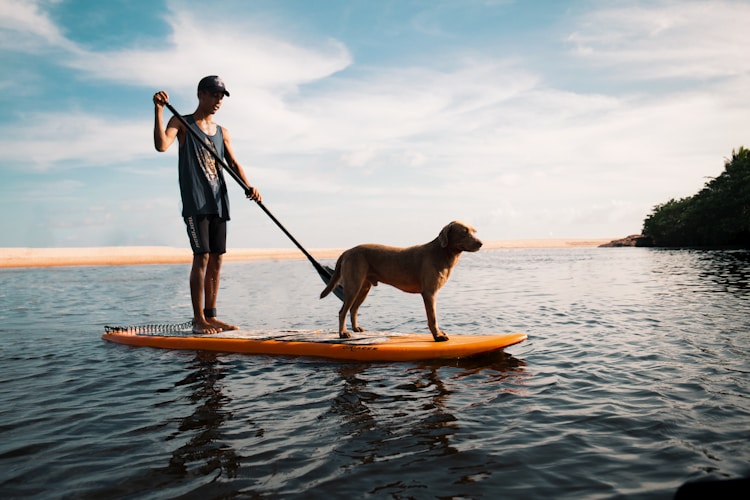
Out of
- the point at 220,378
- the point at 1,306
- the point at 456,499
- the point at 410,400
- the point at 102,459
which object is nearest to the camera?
the point at 456,499

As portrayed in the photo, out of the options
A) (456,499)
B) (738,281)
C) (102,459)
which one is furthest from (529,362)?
(738,281)

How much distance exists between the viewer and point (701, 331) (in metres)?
8.02

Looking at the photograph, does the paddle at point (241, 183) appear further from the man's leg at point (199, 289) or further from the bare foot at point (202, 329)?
the bare foot at point (202, 329)

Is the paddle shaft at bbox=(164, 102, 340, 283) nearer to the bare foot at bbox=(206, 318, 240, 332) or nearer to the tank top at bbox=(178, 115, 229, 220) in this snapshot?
the tank top at bbox=(178, 115, 229, 220)

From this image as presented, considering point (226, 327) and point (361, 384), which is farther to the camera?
point (226, 327)

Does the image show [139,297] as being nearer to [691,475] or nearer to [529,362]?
[529,362]

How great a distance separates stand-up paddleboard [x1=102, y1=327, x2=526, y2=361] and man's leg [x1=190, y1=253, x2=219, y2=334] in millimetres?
218

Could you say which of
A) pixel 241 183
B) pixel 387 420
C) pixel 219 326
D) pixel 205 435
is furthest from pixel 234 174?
pixel 387 420

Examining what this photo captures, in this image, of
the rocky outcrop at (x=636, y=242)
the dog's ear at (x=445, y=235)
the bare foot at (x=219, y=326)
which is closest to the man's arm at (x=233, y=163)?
the bare foot at (x=219, y=326)

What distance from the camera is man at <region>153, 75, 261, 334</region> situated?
754 cm

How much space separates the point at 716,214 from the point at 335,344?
179 ft

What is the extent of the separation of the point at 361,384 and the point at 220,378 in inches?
72.8

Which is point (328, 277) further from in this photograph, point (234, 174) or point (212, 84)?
point (212, 84)

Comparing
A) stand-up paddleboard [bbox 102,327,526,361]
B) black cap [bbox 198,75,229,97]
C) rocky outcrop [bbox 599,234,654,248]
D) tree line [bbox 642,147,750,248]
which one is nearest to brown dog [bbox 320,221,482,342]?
stand-up paddleboard [bbox 102,327,526,361]
